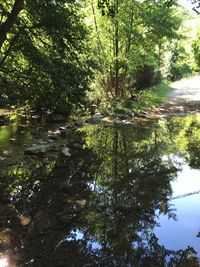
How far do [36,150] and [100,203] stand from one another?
3.53 metres

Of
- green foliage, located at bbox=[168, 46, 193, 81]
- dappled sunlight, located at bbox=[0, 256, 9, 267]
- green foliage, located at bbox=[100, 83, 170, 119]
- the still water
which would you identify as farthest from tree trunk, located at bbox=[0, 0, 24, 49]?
green foliage, located at bbox=[168, 46, 193, 81]

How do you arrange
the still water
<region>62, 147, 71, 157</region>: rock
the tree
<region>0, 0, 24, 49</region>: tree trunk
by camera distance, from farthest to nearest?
the tree
<region>0, 0, 24, 49</region>: tree trunk
<region>62, 147, 71, 157</region>: rock
the still water

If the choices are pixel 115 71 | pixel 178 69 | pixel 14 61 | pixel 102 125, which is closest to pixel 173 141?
pixel 102 125

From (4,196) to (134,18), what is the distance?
13.4 m

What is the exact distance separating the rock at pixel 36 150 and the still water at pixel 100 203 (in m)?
0.08

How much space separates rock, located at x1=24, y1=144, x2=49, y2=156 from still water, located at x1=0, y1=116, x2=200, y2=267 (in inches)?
3.1

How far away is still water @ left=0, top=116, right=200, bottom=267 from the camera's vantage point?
13.0ft

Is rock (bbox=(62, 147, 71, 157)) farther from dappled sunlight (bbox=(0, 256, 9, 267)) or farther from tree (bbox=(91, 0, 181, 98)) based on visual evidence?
tree (bbox=(91, 0, 181, 98))

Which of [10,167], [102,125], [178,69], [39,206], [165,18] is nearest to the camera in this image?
[39,206]

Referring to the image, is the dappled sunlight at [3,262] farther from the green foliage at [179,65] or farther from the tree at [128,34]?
the green foliage at [179,65]

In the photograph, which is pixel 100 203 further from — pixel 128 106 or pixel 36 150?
pixel 128 106

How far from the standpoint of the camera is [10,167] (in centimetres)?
730

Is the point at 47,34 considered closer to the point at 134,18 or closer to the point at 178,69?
the point at 134,18

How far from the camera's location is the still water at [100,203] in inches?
155
